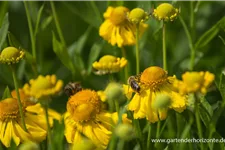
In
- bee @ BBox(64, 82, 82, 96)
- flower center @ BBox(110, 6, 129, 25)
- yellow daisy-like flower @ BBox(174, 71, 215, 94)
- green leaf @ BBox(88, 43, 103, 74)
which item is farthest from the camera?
green leaf @ BBox(88, 43, 103, 74)

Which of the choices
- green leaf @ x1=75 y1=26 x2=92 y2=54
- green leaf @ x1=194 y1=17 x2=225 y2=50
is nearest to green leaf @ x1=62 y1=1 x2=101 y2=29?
green leaf @ x1=75 y1=26 x2=92 y2=54

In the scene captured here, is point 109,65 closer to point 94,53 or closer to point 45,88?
point 45,88

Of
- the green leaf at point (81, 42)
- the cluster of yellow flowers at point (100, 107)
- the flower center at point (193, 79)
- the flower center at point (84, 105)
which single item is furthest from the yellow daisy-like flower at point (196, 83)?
the green leaf at point (81, 42)

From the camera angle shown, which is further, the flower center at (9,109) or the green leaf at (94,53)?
the green leaf at (94,53)

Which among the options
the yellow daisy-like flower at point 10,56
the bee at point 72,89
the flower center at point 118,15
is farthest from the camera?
the flower center at point 118,15

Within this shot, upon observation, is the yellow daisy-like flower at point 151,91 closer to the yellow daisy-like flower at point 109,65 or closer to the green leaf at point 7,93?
the yellow daisy-like flower at point 109,65

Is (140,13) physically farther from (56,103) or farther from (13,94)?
(56,103)

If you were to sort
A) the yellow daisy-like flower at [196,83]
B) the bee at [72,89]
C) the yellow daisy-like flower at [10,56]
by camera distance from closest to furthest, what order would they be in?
the yellow daisy-like flower at [196,83] → the yellow daisy-like flower at [10,56] → the bee at [72,89]

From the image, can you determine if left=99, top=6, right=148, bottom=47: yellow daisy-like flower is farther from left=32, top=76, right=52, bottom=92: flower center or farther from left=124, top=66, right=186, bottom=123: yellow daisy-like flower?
left=32, top=76, right=52, bottom=92: flower center
